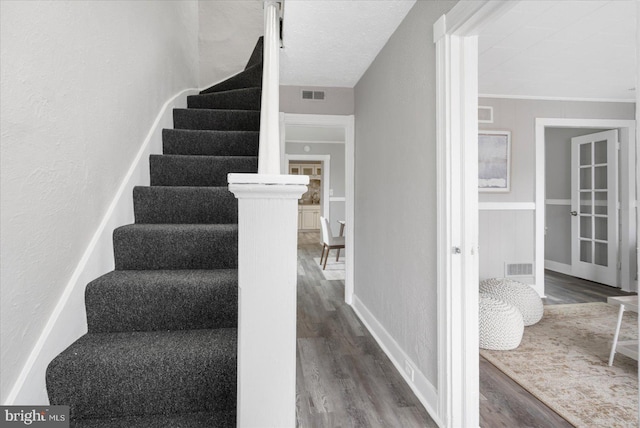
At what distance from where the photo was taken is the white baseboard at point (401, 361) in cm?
192

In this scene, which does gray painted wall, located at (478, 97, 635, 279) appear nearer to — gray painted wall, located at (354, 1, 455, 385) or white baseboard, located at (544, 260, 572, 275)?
white baseboard, located at (544, 260, 572, 275)

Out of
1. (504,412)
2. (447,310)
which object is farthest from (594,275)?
(447,310)

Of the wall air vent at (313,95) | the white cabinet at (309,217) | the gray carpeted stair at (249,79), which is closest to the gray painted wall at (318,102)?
the wall air vent at (313,95)

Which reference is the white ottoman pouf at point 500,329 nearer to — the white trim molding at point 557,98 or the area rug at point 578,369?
the area rug at point 578,369

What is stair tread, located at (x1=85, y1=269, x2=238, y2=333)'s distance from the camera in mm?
1385

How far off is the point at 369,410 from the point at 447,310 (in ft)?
2.33

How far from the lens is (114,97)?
68.2 inches

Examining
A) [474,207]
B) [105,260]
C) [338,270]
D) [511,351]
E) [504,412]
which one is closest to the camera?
[105,260]

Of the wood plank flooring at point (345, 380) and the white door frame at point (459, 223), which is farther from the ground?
the white door frame at point (459, 223)

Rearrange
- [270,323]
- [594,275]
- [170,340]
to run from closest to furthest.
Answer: [270,323] → [170,340] → [594,275]

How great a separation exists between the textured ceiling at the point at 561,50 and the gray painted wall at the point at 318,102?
136 cm

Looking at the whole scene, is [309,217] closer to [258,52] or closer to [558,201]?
[558,201]

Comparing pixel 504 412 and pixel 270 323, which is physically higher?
pixel 270 323

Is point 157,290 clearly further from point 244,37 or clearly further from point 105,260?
point 244,37
